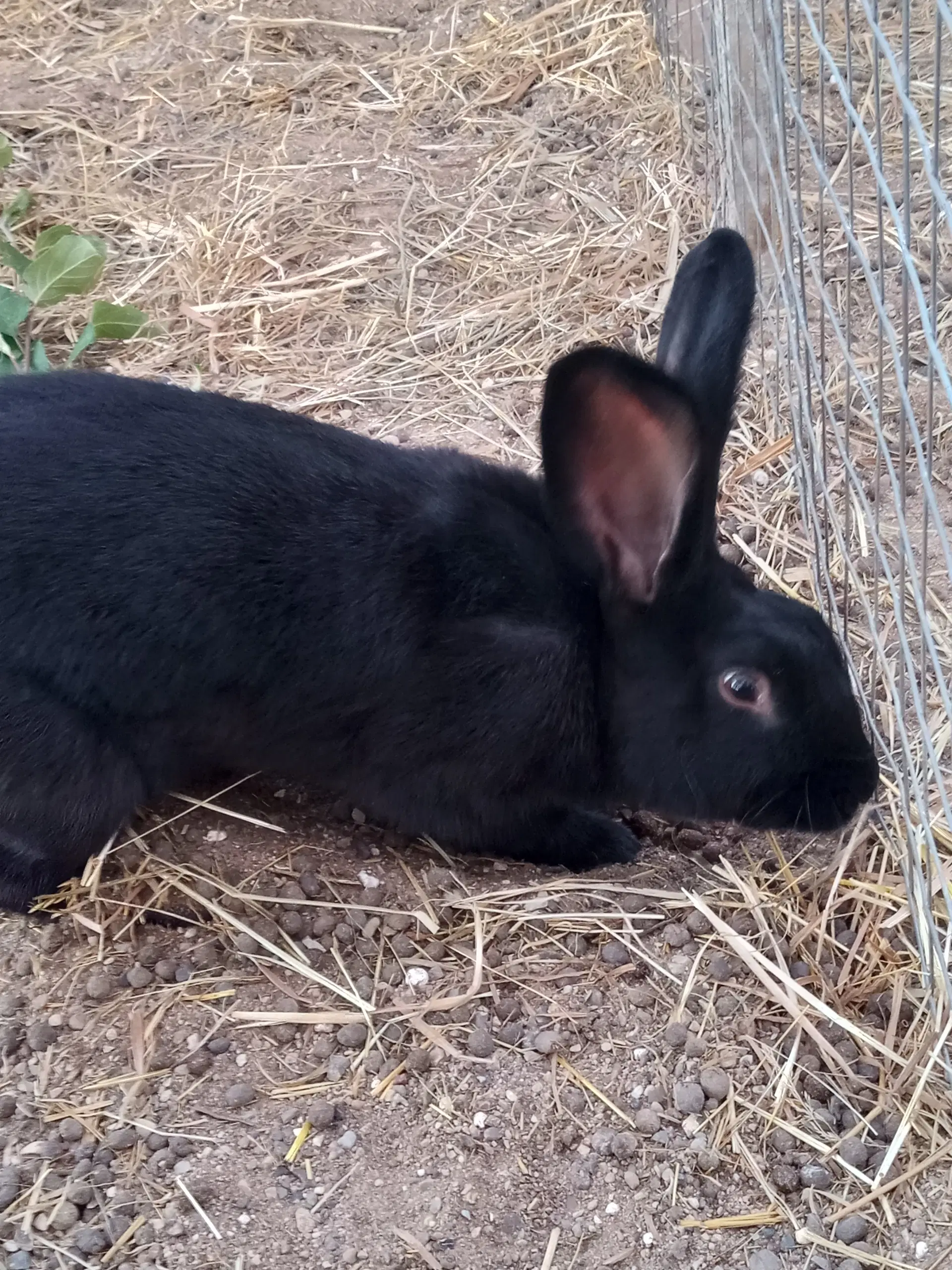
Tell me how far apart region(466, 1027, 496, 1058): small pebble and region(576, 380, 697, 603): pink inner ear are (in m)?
1.01

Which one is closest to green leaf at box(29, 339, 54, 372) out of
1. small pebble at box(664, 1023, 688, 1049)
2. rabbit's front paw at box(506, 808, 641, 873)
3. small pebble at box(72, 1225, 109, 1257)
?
rabbit's front paw at box(506, 808, 641, 873)

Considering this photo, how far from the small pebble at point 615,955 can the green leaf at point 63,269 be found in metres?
3.08

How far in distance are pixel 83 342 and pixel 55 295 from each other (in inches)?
10.6

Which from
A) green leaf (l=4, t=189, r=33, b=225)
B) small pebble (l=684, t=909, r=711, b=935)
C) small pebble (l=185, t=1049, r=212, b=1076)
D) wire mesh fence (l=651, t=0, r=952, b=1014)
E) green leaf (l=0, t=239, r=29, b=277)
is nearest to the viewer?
wire mesh fence (l=651, t=0, r=952, b=1014)

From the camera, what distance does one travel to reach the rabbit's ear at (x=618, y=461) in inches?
87.3

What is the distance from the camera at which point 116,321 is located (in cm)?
436

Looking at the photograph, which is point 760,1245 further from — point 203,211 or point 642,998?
point 203,211

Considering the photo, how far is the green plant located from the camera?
4219mm

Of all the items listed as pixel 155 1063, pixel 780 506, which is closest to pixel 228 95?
pixel 780 506

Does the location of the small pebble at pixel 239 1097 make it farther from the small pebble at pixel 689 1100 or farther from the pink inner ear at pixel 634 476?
the pink inner ear at pixel 634 476

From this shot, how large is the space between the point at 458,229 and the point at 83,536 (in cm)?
280

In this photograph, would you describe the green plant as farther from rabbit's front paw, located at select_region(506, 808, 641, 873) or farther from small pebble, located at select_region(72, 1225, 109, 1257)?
small pebble, located at select_region(72, 1225, 109, 1257)

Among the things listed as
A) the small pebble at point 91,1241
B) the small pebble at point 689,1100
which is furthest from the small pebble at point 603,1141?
the small pebble at point 91,1241

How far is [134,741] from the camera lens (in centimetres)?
279
